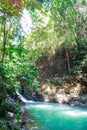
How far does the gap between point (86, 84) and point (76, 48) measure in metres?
3.78

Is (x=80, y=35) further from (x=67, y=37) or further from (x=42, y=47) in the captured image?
(x=42, y=47)

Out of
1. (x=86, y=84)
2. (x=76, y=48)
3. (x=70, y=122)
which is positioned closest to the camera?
(x=70, y=122)

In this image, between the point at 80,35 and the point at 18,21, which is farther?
the point at 80,35

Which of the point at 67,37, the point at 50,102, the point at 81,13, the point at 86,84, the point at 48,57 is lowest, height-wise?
the point at 50,102

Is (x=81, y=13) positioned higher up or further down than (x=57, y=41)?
higher up

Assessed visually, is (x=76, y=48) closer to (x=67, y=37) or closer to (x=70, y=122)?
(x=67, y=37)

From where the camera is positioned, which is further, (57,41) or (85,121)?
(57,41)

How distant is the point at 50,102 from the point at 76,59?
200 inches

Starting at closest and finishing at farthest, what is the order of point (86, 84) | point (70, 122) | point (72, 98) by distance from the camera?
1. point (70, 122)
2. point (72, 98)
3. point (86, 84)

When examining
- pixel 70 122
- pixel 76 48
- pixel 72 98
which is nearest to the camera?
pixel 70 122

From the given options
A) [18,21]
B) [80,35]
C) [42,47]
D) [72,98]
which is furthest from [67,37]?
[18,21]

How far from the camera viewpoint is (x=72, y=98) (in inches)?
859

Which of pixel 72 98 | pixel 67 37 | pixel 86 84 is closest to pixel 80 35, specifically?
pixel 67 37

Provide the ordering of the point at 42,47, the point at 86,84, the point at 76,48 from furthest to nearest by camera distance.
Result: the point at 42,47 → the point at 76,48 → the point at 86,84
